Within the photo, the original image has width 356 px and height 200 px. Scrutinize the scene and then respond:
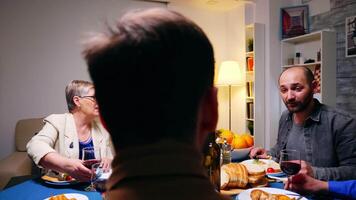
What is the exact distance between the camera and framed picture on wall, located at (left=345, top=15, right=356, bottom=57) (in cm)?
276

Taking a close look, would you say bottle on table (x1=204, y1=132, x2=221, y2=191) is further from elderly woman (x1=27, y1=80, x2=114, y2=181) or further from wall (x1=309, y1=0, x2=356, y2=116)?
wall (x1=309, y1=0, x2=356, y2=116)

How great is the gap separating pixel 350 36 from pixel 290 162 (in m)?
2.28

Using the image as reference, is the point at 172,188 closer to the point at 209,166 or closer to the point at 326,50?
the point at 209,166

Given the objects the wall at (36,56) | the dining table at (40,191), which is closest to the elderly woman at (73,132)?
the dining table at (40,191)

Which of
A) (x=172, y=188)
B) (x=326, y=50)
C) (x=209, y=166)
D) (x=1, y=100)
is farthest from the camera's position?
(x=1, y=100)

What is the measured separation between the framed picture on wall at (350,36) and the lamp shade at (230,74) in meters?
1.35

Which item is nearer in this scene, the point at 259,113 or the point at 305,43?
the point at 305,43

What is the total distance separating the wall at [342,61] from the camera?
9.28ft

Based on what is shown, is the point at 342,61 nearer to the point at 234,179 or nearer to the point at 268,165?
the point at 268,165

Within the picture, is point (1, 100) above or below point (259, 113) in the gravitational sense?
above

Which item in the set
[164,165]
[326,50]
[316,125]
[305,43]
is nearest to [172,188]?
[164,165]

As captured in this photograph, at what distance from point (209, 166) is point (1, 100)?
3.22 metres

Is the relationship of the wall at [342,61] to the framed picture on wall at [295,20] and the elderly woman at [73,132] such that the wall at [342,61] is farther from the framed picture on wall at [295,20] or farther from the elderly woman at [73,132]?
the elderly woman at [73,132]

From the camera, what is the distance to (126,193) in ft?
1.14
